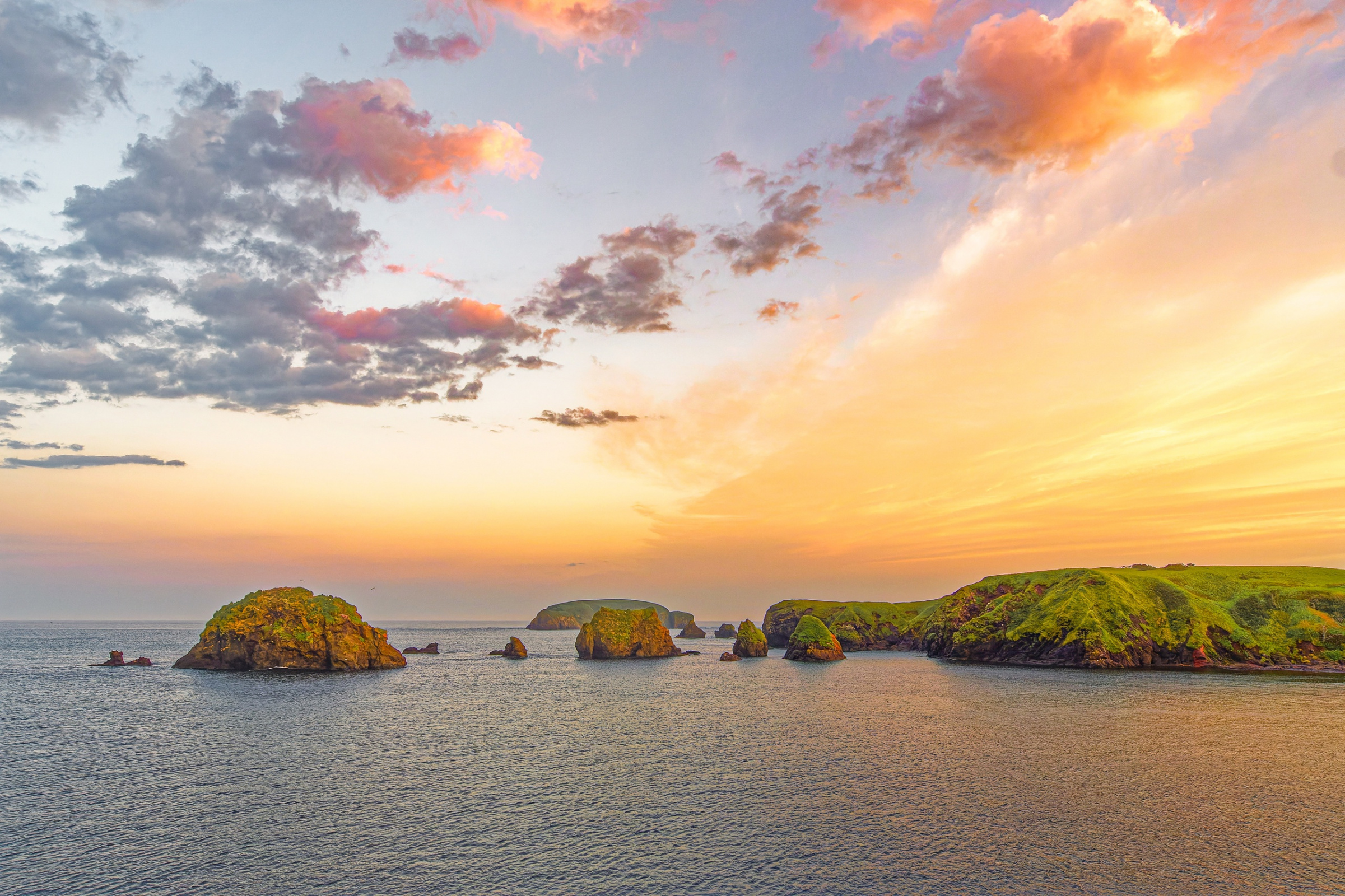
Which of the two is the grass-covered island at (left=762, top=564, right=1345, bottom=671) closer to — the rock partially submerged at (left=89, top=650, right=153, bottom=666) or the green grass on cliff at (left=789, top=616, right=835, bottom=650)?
the green grass on cliff at (left=789, top=616, right=835, bottom=650)

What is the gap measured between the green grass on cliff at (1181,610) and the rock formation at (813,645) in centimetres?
3336

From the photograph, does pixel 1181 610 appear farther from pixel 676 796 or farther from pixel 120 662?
pixel 120 662

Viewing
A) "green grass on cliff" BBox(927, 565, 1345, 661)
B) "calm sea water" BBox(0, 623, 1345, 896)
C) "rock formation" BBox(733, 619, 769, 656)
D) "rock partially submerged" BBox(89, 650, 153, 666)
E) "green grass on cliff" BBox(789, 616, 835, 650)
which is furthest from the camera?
"rock formation" BBox(733, 619, 769, 656)

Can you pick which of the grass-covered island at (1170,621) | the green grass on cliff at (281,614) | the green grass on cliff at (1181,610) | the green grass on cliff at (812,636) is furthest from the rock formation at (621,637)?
the green grass on cliff at (1181,610)

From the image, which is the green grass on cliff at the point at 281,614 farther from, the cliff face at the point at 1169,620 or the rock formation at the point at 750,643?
the cliff face at the point at 1169,620

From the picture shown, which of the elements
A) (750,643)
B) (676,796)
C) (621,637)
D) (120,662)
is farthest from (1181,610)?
(120,662)

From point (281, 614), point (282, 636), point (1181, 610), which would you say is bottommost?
point (1181, 610)

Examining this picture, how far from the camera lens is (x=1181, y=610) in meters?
144

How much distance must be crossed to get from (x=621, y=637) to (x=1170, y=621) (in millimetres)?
140225

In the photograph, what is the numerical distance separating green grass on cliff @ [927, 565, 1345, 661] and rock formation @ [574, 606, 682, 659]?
289 feet

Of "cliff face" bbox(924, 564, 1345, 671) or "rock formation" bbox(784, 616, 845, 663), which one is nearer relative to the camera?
"cliff face" bbox(924, 564, 1345, 671)

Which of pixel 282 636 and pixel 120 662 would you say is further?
pixel 120 662

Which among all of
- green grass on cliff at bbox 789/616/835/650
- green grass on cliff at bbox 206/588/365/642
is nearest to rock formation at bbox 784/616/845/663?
green grass on cliff at bbox 789/616/835/650

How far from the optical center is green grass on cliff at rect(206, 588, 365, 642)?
125812 millimetres
